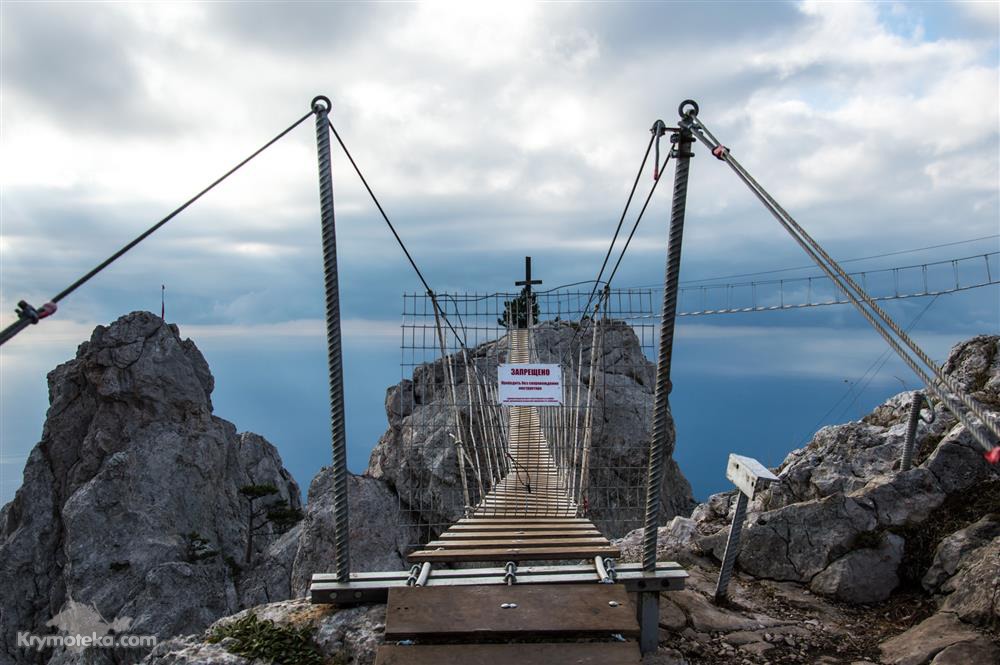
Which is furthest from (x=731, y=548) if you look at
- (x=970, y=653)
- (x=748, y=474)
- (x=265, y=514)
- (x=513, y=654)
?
(x=265, y=514)

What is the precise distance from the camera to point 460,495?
1767 cm

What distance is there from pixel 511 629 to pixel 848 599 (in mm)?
2776

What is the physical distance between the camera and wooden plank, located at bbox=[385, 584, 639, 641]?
10.1ft

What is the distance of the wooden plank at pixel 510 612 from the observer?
121 inches

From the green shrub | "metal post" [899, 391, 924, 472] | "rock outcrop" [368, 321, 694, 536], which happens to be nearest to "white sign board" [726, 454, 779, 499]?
"metal post" [899, 391, 924, 472]

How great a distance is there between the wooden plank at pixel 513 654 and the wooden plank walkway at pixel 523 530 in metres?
0.73

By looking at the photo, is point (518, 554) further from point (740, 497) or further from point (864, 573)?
point (864, 573)

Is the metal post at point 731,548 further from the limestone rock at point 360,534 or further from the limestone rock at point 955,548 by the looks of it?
the limestone rock at point 360,534

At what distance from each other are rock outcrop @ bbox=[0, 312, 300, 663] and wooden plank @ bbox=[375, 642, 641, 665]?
22.9 m

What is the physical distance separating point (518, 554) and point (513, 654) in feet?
2.69

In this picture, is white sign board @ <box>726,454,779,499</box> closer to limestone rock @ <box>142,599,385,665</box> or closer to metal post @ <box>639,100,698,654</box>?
metal post @ <box>639,100,698,654</box>

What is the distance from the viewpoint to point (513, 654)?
9.75 feet

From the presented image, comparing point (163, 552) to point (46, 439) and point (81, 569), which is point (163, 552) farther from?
point (46, 439)

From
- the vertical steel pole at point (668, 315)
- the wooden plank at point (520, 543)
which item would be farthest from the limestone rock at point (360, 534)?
the vertical steel pole at point (668, 315)
